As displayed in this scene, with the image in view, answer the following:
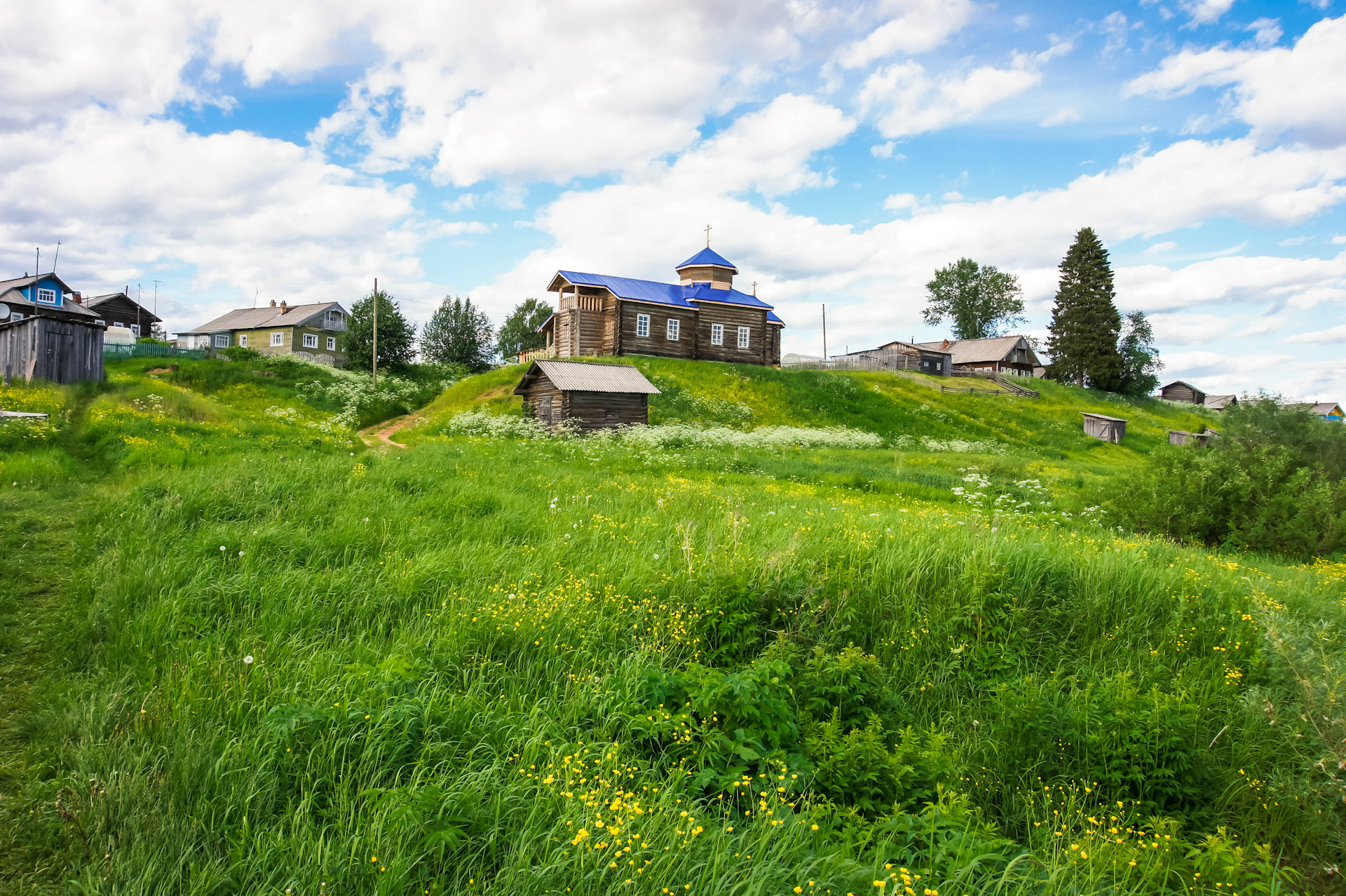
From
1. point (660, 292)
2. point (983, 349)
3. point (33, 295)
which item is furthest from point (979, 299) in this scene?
point (33, 295)

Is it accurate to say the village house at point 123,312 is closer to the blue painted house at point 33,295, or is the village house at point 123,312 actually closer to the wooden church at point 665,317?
the blue painted house at point 33,295

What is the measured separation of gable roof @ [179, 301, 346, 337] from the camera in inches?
2510

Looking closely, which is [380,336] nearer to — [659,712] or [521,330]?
[521,330]

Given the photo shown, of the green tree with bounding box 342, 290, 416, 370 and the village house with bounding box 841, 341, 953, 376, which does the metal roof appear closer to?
the green tree with bounding box 342, 290, 416, 370

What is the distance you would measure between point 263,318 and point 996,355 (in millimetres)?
76231

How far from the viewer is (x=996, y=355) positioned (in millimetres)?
67875

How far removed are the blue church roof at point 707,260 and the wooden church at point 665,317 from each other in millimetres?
52

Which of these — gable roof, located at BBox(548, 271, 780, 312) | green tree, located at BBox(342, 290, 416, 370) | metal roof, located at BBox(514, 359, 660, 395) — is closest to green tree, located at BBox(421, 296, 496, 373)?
green tree, located at BBox(342, 290, 416, 370)

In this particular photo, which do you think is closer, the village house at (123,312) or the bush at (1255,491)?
the bush at (1255,491)

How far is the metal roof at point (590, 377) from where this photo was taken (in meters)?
27.7

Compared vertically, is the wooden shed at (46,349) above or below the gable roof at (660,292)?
below

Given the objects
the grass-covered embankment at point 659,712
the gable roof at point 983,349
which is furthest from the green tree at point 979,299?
the grass-covered embankment at point 659,712

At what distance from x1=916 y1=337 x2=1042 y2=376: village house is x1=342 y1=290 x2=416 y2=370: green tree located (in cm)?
5021

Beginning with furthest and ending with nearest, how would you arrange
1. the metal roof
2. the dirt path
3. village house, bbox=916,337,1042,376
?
village house, bbox=916,337,1042,376, the dirt path, the metal roof
